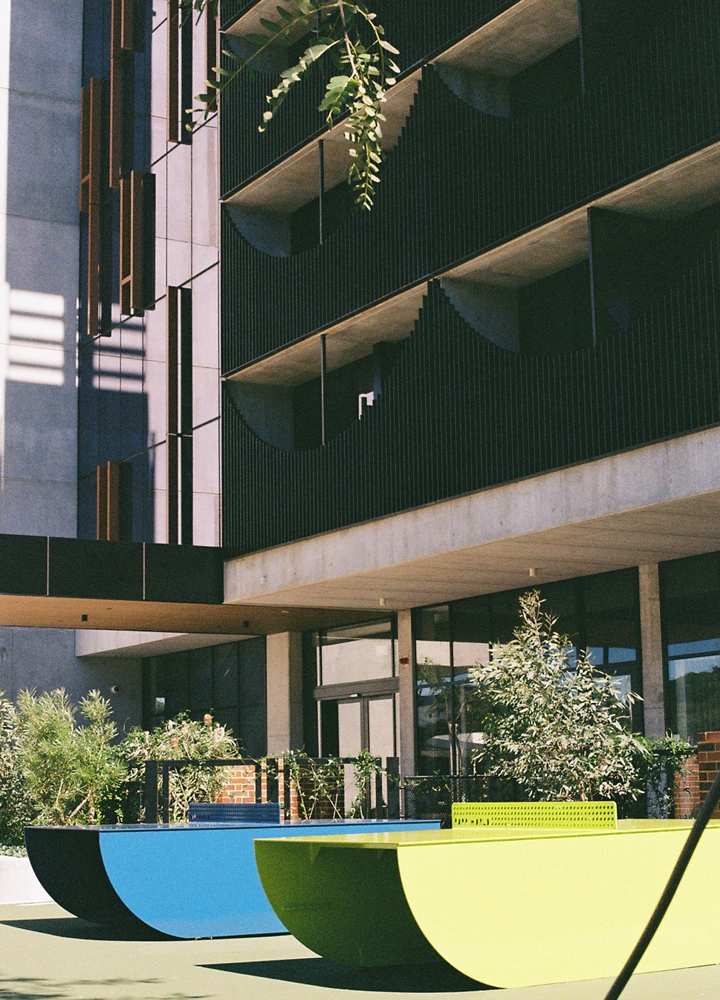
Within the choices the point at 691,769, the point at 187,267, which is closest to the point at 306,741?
the point at 187,267

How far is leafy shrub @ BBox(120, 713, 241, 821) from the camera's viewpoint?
19547 millimetres

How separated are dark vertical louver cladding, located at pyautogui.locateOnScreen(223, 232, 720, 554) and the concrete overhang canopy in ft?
3.02

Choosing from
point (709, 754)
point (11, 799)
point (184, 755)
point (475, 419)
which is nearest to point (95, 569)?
point (184, 755)

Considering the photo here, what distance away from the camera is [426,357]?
1748 centimetres

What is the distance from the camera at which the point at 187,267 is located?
2433cm

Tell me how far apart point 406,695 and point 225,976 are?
41.8ft

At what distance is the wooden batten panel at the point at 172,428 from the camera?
23.0 m

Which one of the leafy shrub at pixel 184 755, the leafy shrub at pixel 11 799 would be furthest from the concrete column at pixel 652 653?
the leafy shrub at pixel 11 799

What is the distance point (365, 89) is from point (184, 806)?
16885 millimetres

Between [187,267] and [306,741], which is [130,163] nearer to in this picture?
[187,267]

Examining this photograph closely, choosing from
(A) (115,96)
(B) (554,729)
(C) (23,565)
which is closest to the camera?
(B) (554,729)

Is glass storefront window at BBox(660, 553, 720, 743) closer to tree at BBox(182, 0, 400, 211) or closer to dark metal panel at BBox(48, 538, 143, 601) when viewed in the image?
dark metal panel at BBox(48, 538, 143, 601)

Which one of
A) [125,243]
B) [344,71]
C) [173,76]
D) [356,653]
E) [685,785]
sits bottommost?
[685,785]

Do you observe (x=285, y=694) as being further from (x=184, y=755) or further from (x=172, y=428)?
(x=172, y=428)
